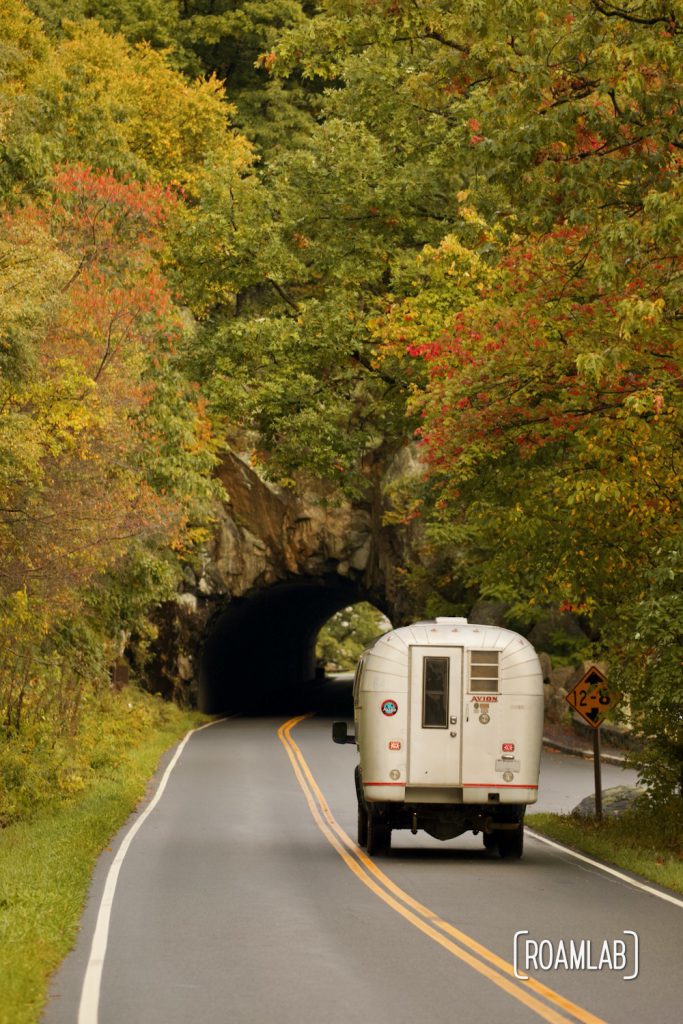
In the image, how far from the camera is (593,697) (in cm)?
2194

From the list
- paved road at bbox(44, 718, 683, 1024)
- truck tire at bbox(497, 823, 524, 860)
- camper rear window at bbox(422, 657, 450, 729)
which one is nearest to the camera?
paved road at bbox(44, 718, 683, 1024)

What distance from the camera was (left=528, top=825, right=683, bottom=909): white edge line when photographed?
15148 millimetres

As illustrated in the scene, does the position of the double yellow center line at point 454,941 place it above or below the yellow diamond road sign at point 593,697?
below

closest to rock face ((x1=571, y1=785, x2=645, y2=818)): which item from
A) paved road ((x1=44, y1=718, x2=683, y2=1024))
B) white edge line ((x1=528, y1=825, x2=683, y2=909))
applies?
white edge line ((x1=528, y1=825, x2=683, y2=909))

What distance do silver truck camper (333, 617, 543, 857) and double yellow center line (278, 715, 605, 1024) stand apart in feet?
3.99

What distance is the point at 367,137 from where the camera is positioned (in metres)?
44.6

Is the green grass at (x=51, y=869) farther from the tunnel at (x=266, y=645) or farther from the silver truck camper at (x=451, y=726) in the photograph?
the tunnel at (x=266, y=645)

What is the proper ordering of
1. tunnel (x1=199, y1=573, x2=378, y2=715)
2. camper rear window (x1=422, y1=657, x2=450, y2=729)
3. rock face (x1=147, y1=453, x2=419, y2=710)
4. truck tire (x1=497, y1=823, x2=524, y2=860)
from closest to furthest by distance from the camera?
camper rear window (x1=422, y1=657, x2=450, y2=729), truck tire (x1=497, y1=823, x2=524, y2=860), rock face (x1=147, y1=453, x2=419, y2=710), tunnel (x1=199, y1=573, x2=378, y2=715)

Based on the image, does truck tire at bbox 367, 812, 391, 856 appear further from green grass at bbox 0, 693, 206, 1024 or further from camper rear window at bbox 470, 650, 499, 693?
green grass at bbox 0, 693, 206, 1024

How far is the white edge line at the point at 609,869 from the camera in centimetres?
1515

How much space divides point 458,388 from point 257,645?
46740 millimetres

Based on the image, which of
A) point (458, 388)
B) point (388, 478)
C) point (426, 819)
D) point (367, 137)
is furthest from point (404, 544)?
point (426, 819)

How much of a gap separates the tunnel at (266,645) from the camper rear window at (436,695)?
33.3 m

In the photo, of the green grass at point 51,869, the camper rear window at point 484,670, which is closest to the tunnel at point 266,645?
the green grass at point 51,869
